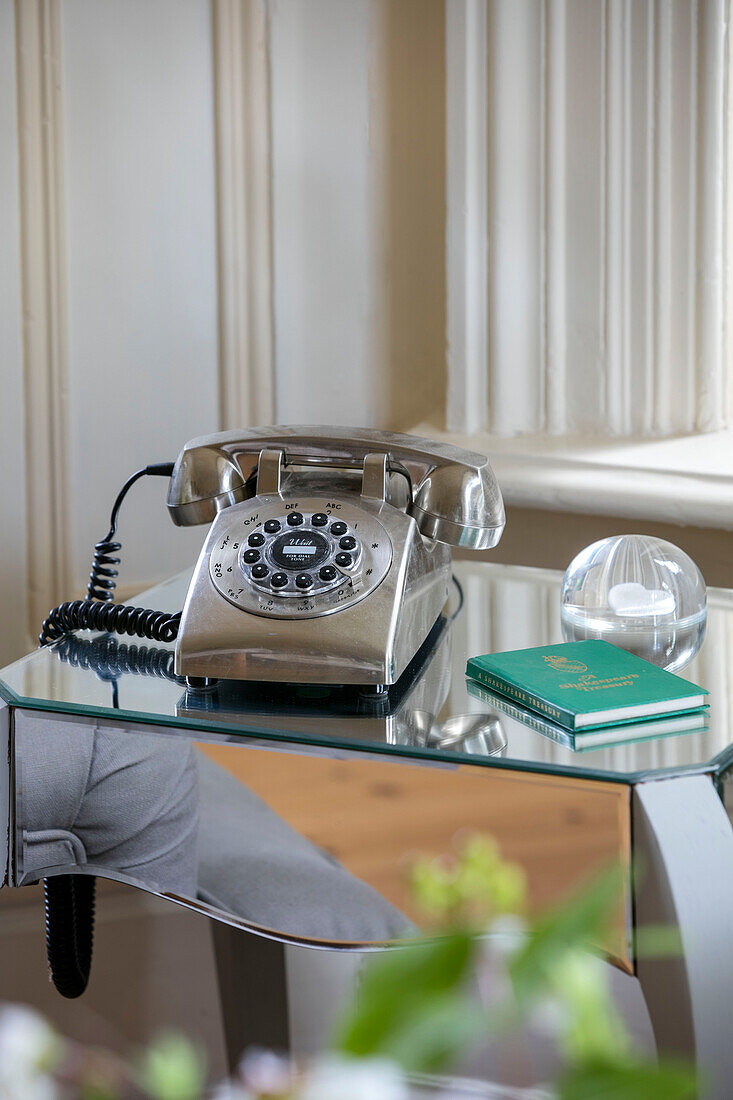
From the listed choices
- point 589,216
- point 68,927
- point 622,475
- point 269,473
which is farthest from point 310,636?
point 589,216

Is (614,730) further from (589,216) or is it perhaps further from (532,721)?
(589,216)

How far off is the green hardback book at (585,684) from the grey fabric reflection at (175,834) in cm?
25

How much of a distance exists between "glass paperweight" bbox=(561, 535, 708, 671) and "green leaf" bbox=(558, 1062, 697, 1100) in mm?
681

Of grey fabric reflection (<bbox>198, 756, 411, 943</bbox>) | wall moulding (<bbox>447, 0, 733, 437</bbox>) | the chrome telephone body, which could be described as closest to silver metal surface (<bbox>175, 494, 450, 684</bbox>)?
the chrome telephone body

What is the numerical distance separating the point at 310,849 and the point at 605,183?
0.85 metres

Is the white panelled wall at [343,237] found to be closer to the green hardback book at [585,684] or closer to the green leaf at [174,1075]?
the green hardback book at [585,684]

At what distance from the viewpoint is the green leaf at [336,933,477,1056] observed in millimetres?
183

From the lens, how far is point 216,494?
85 centimetres

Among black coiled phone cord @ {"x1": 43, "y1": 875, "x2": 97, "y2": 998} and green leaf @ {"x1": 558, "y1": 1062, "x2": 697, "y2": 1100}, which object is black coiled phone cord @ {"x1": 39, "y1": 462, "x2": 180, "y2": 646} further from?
green leaf @ {"x1": 558, "y1": 1062, "x2": 697, "y2": 1100}

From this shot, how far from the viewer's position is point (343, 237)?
4.87 feet

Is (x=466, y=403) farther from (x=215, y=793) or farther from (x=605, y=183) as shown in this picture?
(x=215, y=793)

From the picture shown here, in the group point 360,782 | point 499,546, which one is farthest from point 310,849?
point 499,546

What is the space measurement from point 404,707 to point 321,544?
0.41 ft

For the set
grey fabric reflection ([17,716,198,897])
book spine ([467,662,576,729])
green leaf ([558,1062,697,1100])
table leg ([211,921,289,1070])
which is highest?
green leaf ([558,1062,697,1100])
